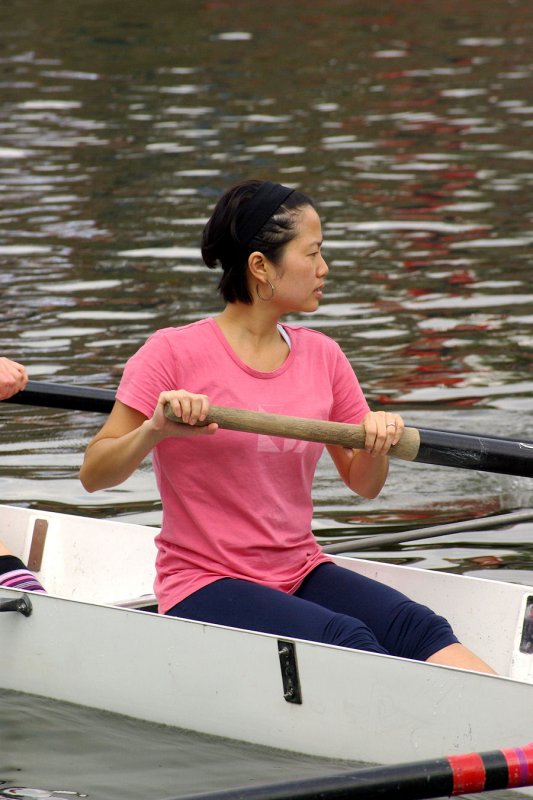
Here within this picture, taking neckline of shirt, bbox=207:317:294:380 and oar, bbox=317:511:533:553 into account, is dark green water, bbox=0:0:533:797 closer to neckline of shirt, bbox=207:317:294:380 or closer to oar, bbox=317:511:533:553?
oar, bbox=317:511:533:553

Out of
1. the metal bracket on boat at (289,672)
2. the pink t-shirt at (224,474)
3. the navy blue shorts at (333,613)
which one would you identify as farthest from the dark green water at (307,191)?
the pink t-shirt at (224,474)

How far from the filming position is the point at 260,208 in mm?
4430

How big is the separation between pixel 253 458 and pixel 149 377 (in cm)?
40

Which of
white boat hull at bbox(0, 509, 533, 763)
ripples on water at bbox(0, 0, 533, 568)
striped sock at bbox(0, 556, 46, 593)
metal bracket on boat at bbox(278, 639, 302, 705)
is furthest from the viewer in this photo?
ripples on water at bbox(0, 0, 533, 568)

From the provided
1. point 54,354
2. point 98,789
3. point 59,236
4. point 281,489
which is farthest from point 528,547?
point 59,236

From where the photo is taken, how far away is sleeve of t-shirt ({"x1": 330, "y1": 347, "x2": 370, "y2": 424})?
15.4 feet

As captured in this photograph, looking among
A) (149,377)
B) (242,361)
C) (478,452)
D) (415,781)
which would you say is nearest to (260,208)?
(242,361)

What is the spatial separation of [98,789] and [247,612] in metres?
0.69

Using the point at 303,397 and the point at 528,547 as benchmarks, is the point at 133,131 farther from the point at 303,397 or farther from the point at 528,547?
the point at 303,397

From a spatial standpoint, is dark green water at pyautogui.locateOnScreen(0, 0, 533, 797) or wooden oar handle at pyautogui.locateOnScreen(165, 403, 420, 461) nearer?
wooden oar handle at pyautogui.locateOnScreen(165, 403, 420, 461)

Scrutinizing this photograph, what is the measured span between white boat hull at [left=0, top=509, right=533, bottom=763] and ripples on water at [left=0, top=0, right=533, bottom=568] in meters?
1.85

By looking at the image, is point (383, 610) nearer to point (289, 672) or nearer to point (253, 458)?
point (289, 672)

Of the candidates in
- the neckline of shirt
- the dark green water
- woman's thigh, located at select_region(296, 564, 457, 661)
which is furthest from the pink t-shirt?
the dark green water

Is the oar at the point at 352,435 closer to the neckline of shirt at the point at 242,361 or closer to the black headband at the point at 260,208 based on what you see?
the neckline of shirt at the point at 242,361
